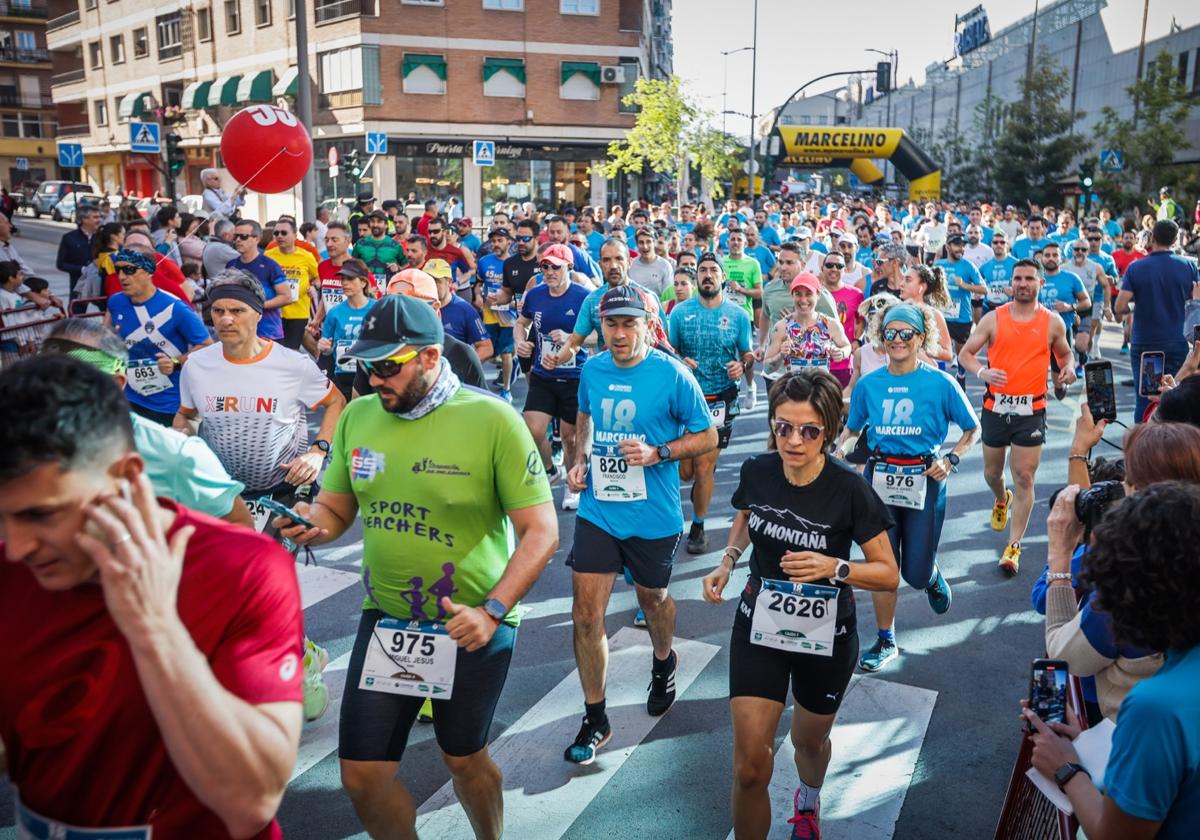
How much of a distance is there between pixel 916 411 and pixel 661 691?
220 cm

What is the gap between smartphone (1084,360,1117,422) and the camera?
441cm

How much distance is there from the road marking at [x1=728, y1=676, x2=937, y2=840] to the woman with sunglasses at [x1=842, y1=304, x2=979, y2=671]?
1.47 ft

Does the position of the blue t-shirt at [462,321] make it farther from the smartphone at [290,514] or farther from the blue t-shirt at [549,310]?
the smartphone at [290,514]

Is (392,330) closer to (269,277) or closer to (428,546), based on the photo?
(428,546)

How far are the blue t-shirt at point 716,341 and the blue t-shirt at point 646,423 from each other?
2.85m

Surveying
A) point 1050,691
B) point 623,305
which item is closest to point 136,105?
point 623,305

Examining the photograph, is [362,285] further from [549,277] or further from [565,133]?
[565,133]

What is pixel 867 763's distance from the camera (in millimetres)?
4504

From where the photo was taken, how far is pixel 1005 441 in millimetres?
7285

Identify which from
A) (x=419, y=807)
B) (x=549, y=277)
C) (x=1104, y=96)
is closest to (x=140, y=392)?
(x=549, y=277)

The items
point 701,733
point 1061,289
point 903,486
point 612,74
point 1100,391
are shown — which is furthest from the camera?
point 612,74

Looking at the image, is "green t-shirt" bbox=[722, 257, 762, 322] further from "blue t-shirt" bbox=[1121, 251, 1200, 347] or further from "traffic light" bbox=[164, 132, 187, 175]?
"traffic light" bbox=[164, 132, 187, 175]

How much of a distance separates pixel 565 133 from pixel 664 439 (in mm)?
38646

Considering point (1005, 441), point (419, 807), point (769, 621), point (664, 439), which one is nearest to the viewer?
point (769, 621)
